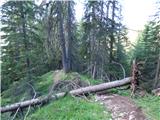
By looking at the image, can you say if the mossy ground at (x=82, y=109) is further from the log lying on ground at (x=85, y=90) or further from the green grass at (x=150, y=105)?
the log lying on ground at (x=85, y=90)

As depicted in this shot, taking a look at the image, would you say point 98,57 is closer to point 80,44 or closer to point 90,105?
point 80,44

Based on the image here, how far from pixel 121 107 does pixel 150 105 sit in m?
1.22

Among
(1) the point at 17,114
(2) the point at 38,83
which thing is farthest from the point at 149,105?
(2) the point at 38,83

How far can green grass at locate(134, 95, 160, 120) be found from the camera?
26.8 feet

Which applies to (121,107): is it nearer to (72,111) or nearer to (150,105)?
(150,105)

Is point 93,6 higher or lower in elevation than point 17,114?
higher

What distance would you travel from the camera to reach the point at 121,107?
860 centimetres

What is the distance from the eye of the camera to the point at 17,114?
10.9m

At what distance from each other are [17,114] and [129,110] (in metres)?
4.84

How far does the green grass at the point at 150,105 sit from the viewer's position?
322 inches

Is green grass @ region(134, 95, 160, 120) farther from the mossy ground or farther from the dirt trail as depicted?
the dirt trail

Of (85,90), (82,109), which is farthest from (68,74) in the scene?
(82,109)

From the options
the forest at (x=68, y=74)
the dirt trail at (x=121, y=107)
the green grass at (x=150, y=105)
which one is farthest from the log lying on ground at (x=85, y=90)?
the green grass at (x=150, y=105)

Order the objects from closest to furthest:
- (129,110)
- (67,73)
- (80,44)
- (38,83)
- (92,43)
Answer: (129,110) < (67,73) < (38,83) < (92,43) < (80,44)
